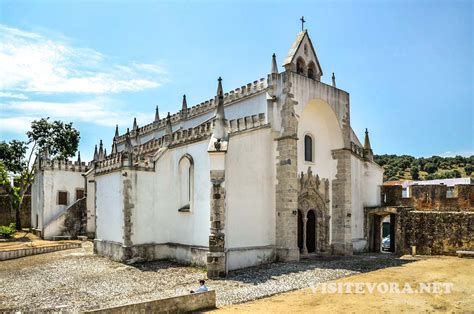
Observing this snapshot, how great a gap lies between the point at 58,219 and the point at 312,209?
2364 centimetres

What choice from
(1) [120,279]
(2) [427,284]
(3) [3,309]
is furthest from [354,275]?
(3) [3,309]

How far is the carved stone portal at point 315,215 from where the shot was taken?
23.5 m

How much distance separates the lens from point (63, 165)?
38.2m

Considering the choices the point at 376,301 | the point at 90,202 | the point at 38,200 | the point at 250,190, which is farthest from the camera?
the point at 38,200

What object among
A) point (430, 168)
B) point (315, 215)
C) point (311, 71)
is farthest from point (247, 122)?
point (430, 168)

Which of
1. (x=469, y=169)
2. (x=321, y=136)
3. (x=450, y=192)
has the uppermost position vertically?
(x=321, y=136)

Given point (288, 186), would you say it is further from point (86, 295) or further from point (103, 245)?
point (103, 245)

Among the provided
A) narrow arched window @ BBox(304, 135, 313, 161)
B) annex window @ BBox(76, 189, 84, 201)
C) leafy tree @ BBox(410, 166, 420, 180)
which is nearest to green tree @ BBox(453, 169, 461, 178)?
leafy tree @ BBox(410, 166, 420, 180)

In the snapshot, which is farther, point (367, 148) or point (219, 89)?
point (367, 148)

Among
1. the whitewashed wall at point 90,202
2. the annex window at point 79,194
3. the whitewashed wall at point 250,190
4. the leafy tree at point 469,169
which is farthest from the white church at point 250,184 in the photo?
the leafy tree at point 469,169

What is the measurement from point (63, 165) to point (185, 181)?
2079 centimetres

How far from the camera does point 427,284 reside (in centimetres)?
1566

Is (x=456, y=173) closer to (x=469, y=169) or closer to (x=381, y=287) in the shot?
(x=469, y=169)

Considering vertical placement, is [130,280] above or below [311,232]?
below
